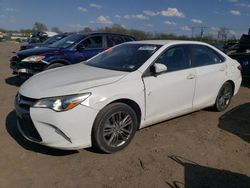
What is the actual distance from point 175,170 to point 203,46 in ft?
9.19

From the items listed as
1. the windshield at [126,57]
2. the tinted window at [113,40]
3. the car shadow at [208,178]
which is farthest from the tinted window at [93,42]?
the car shadow at [208,178]

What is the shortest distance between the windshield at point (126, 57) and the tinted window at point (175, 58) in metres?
0.19

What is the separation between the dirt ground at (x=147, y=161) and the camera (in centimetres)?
304

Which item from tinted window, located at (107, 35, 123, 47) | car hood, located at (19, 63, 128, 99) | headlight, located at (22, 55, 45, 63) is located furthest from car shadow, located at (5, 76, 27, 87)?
car hood, located at (19, 63, 128, 99)

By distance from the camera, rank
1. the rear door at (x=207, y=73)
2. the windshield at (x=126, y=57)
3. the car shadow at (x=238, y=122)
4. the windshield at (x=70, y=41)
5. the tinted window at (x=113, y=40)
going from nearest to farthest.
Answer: the windshield at (x=126, y=57)
the car shadow at (x=238, y=122)
the rear door at (x=207, y=73)
the windshield at (x=70, y=41)
the tinted window at (x=113, y=40)

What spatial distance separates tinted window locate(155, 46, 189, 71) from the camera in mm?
4297

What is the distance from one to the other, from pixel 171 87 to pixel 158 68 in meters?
0.49

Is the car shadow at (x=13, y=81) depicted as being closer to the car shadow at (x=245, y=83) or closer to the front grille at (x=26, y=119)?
the front grille at (x=26, y=119)

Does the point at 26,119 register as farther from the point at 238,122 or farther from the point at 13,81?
the point at 13,81

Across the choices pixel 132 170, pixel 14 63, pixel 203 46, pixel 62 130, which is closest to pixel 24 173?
pixel 62 130

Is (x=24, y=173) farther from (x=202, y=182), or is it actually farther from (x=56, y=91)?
(x=202, y=182)

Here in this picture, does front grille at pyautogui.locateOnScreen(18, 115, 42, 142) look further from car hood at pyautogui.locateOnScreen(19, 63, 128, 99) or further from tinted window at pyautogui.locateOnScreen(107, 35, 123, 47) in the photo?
tinted window at pyautogui.locateOnScreen(107, 35, 123, 47)

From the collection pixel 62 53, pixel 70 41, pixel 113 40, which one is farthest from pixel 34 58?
pixel 113 40

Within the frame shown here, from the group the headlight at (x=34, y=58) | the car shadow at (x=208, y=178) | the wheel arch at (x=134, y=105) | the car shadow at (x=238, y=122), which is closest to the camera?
the car shadow at (x=208, y=178)
